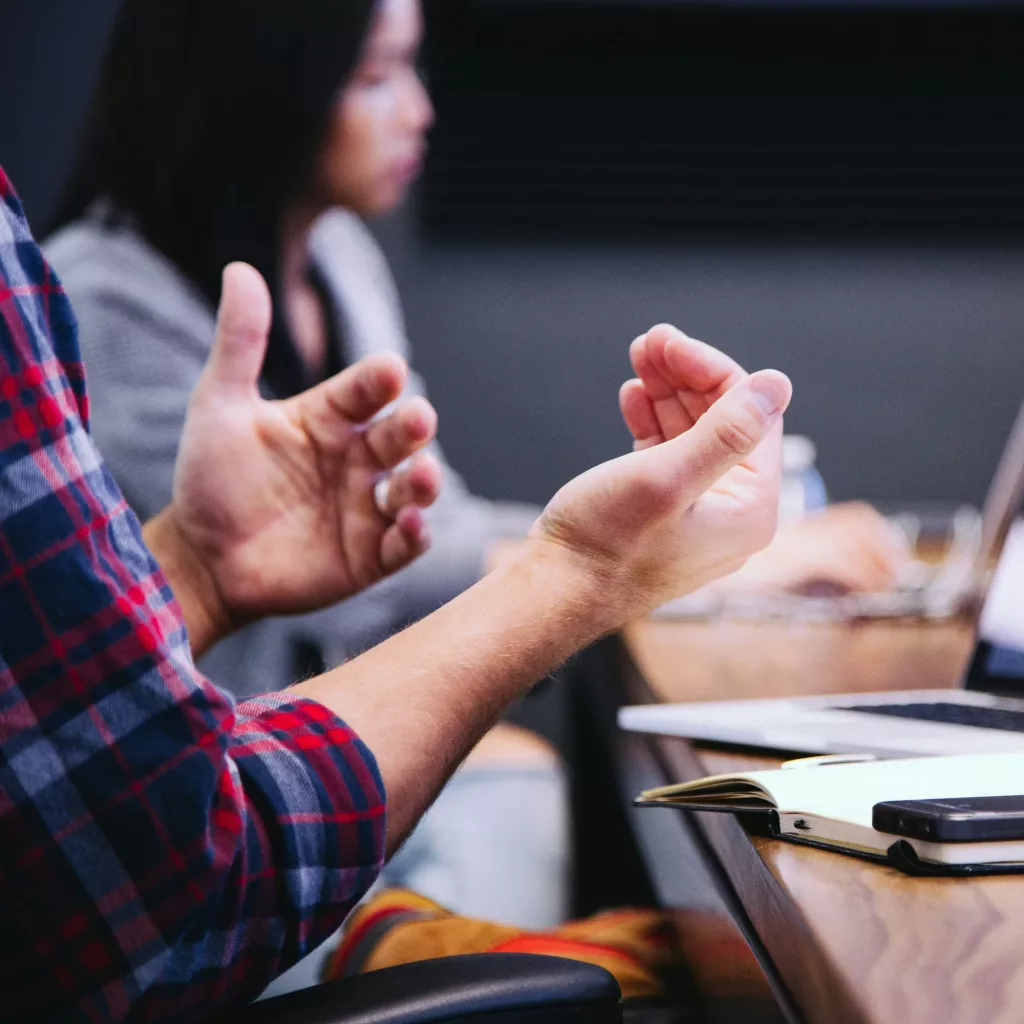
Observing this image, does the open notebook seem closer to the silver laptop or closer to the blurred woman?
the silver laptop

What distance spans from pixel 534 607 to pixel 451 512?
121cm

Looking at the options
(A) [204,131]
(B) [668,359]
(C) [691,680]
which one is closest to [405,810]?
(B) [668,359]

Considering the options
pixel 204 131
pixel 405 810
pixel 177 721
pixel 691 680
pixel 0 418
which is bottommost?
pixel 691 680

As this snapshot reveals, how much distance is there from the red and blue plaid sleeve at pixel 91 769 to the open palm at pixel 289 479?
0.42 meters

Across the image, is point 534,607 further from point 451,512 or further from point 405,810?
point 451,512

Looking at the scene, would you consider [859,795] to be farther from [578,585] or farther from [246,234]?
[246,234]

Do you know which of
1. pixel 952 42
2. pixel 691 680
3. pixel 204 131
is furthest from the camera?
pixel 952 42

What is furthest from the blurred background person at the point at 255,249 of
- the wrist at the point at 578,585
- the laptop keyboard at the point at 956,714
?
the wrist at the point at 578,585

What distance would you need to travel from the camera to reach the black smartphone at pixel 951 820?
0.58m

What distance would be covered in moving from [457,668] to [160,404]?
94 centimetres

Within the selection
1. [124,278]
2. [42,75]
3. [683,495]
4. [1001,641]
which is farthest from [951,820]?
[42,75]

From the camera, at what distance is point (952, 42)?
2795mm

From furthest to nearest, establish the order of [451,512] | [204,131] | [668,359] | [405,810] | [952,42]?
[952,42], [451,512], [204,131], [668,359], [405,810]

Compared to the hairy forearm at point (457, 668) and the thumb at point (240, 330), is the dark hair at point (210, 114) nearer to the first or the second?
the thumb at point (240, 330)
